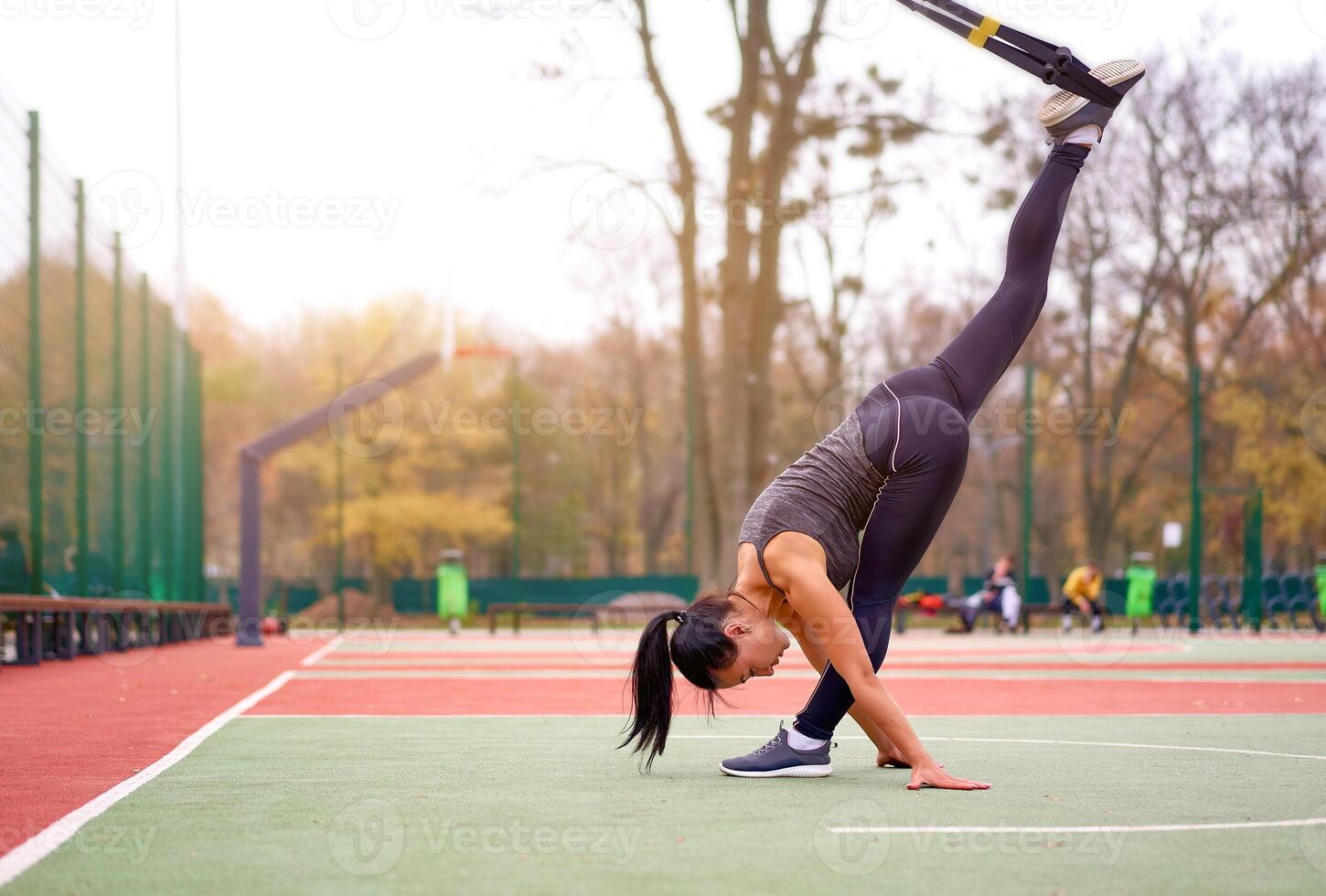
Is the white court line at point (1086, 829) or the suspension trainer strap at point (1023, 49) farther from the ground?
the suspension trainer strap at point (1023, 49)

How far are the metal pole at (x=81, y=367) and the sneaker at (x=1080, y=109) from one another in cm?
1140

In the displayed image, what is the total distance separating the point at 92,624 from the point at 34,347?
3.13 m

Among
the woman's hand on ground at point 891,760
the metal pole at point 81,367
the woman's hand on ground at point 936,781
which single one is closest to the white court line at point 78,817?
the woman's hand on ground at point 936,781

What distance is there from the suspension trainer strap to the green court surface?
234 centimetres

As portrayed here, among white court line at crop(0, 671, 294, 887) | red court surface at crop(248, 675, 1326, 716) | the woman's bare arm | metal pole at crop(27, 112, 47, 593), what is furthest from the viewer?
metal pole at crop(27, 112, 47, 593)

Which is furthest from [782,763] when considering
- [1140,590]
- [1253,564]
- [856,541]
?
[1140,590]

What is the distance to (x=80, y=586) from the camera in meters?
14.0

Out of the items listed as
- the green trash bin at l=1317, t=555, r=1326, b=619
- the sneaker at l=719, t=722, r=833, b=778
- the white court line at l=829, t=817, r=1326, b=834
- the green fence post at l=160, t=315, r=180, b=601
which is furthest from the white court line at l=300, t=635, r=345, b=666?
the green trash bin at l=1317, t=555, r=1326, b=619

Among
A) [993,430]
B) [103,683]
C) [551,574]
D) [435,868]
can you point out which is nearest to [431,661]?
[103,683]

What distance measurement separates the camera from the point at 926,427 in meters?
4.67

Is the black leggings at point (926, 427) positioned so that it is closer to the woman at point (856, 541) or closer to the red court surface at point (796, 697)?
the woman at point (856, 541)

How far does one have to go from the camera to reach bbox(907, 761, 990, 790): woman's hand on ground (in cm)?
449

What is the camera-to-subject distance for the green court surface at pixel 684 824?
309cm

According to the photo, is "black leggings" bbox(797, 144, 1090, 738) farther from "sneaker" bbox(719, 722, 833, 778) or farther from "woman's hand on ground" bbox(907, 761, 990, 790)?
"woman's hand on ground" bbox(907, 761, 990, 790)
